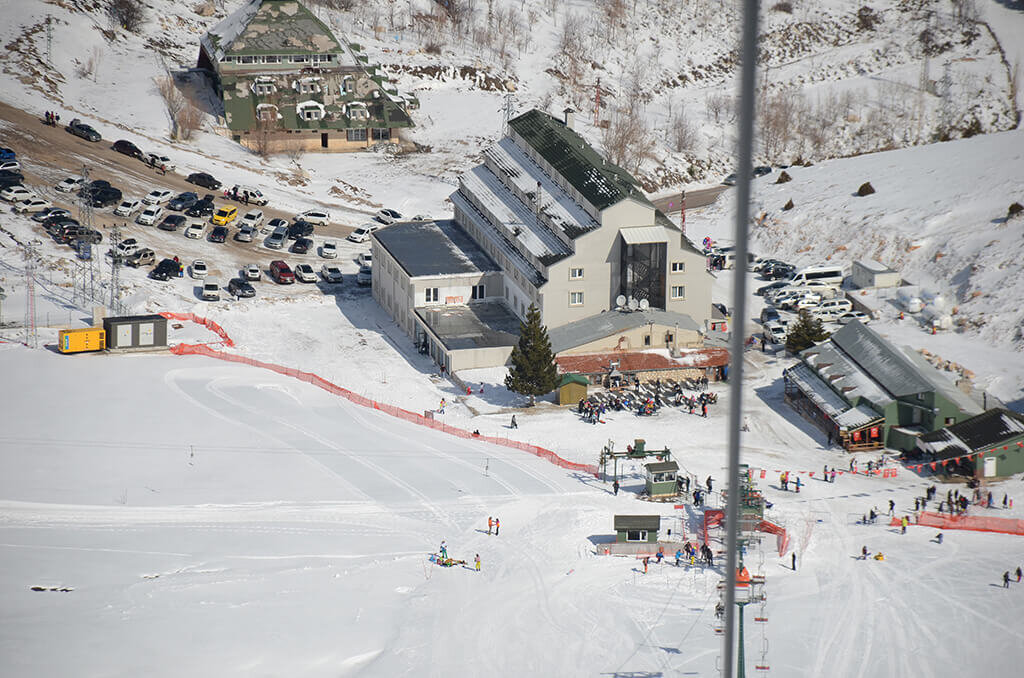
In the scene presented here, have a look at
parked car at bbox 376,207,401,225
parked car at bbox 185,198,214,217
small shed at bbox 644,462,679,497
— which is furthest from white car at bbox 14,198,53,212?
small shed at bbox 644,462,679,497

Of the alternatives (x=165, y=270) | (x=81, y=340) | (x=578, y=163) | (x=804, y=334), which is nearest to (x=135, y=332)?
(x=81, y=340)

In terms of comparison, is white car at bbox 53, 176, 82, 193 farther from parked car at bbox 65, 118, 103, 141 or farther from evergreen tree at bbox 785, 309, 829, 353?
evergreen tree at bbox 785, 309, 829, 353

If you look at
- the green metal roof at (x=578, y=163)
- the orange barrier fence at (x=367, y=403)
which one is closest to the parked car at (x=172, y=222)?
the orange barrier fence at (x=367, y=403)

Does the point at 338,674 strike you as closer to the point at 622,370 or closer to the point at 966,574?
the point at 966,574

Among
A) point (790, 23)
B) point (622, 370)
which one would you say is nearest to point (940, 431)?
point (622, 370)

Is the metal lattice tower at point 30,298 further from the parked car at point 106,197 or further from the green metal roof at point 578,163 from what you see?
the green metal roof at point 578,163
